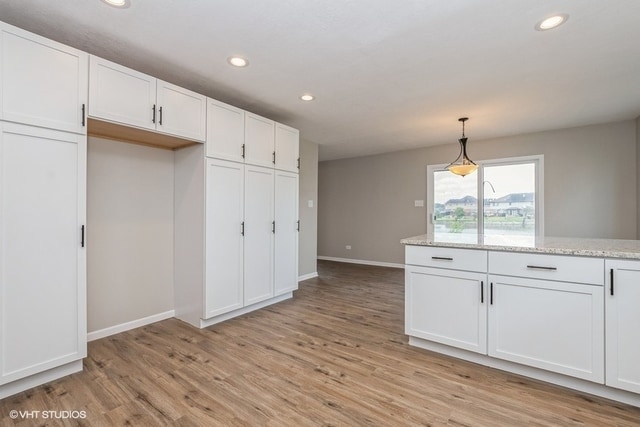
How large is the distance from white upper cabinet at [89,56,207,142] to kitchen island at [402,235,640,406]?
7.70 ft

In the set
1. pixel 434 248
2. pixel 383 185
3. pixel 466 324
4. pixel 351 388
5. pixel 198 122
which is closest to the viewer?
pixel 351 388

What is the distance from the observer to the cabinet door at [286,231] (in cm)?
379

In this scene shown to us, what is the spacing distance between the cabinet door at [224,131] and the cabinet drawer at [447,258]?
6.78 ft

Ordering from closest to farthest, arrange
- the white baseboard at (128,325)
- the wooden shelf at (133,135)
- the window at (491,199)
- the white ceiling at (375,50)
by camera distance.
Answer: the white ceiling at (375,50) < the wooden shelf at (133,135) < the white baseboard at (128,325) < the window at (491,199)

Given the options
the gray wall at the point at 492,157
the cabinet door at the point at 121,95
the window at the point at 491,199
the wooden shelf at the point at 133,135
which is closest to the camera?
the cabinet door at the point at 121,95

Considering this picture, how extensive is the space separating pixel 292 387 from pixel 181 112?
8.23 feet

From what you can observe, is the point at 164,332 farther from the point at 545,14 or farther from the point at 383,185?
the point at 383,185

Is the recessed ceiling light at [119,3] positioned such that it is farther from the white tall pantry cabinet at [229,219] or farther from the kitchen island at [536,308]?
the kitchen island at [536,308]

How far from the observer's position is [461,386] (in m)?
2.02

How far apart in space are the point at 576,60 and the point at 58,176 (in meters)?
4.19

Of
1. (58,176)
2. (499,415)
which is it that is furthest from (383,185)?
(58,176)

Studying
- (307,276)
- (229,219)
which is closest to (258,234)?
(229,219)

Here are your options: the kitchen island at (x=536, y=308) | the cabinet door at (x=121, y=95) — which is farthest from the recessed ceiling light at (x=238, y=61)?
the kitchen island at (x=536, y=308)

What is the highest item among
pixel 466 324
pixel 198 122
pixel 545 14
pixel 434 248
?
pixel 545 14
